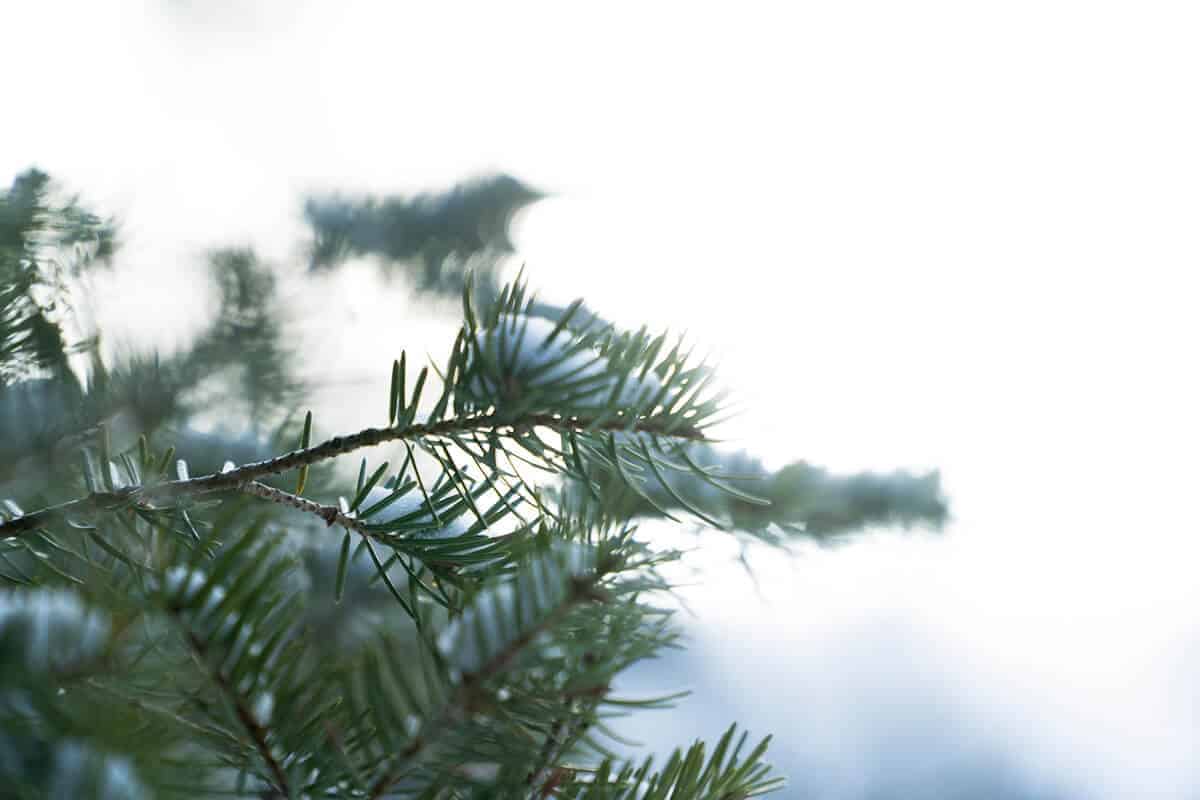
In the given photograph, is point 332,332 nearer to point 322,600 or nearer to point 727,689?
point 322,600

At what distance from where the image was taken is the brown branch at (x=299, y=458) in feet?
0.67

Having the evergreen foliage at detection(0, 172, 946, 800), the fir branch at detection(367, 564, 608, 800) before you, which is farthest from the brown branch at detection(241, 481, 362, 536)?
the fir branch at detection(367, 564, 608, 800)

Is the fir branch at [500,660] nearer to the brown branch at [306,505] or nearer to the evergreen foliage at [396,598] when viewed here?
the evergreen foliage at [396,598]

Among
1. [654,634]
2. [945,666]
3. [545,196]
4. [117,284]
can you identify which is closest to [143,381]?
[117,284]

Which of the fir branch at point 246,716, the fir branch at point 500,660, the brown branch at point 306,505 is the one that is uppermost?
the brown branch at point 306,505

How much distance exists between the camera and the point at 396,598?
0.23 m

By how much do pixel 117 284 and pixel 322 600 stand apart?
439 mm

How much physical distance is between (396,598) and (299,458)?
0.16ft

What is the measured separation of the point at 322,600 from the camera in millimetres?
1034

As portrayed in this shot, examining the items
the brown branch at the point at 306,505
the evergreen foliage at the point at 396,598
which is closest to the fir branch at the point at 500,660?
the evergreen foliage at the point at 396,598

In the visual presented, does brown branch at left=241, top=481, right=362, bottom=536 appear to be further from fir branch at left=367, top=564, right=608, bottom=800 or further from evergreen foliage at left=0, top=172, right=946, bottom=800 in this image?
fir branch at left=367, top=564, right=608, bottom=800

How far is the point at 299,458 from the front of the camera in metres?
0.20

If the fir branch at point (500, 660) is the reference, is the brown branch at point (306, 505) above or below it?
above

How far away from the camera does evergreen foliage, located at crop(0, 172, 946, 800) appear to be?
0.41 ft
